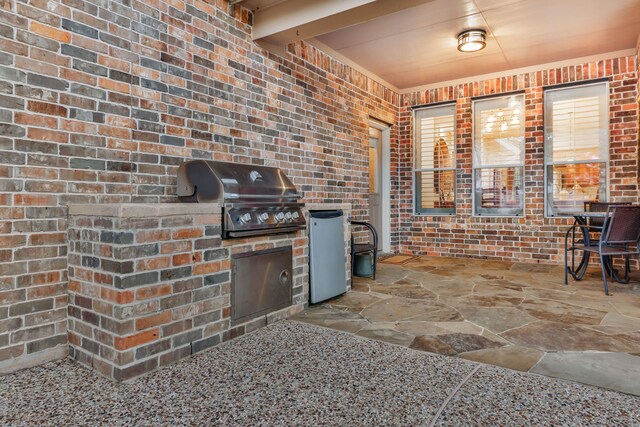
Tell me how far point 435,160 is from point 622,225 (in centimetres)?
309

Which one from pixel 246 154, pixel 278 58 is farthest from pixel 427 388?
pixel 278 58

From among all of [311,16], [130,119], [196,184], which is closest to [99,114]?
[130,119]

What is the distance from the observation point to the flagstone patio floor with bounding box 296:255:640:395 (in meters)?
2.27

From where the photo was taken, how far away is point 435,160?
21.9 ft

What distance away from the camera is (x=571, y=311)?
3.28 meters

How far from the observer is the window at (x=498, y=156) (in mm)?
5988

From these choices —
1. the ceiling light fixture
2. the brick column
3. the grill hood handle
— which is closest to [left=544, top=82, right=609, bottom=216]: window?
the ceiling light fixture

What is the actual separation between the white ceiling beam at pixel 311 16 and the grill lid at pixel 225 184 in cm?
150

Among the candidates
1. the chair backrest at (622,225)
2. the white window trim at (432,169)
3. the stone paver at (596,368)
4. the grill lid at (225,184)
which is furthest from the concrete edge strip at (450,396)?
the white window trim at (432,169)

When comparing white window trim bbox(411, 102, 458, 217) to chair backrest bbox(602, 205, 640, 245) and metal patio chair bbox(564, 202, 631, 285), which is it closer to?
metal patio chair bbox(564, 202, 631, 285)

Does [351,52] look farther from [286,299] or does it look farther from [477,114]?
[286,299]

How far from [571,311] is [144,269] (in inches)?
132

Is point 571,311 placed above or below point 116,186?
below

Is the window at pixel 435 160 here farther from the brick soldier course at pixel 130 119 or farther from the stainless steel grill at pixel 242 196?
the stainless steel grill at pixel 242 196
